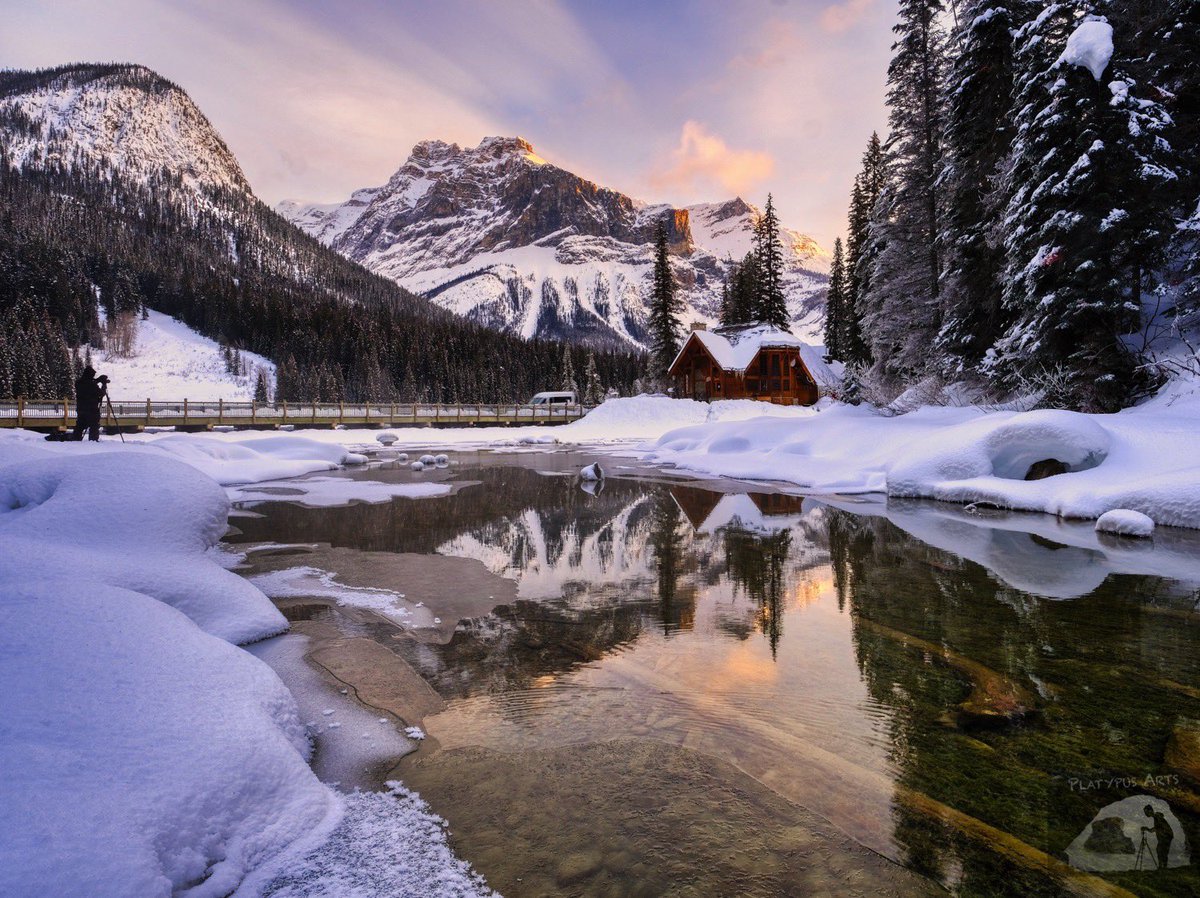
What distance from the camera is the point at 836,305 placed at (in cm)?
5281

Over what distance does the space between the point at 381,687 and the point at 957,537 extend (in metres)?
8.60

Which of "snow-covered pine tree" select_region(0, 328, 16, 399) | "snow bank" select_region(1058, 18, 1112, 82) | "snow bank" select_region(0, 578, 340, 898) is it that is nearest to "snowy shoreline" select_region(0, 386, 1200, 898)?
"snow bank" select_region(0, 578, 340, 898)

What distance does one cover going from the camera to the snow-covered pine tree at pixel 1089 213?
13.9 meters

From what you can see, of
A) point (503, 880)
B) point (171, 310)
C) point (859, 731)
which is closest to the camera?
point (503, 880)

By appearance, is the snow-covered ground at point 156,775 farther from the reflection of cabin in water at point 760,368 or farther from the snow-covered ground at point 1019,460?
the reflection of cabin in water at point 760,368

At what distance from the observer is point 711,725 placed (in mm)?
3686

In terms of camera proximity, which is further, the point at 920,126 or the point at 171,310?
the point at 171,310

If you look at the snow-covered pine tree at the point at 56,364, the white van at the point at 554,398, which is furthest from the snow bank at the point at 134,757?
the snow-covered pine tree at the point at 56,364

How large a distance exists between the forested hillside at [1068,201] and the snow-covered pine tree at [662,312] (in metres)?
28.5

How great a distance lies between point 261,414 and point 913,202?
1654 inches

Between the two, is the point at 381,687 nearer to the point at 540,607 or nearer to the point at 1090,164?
→ the point at 540,607

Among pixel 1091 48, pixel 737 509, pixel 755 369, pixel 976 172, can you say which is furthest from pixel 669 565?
pixel 755 369

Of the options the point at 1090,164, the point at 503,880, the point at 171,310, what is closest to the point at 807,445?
the point at 1090,164

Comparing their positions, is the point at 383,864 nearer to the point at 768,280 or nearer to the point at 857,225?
the point at 857,225
